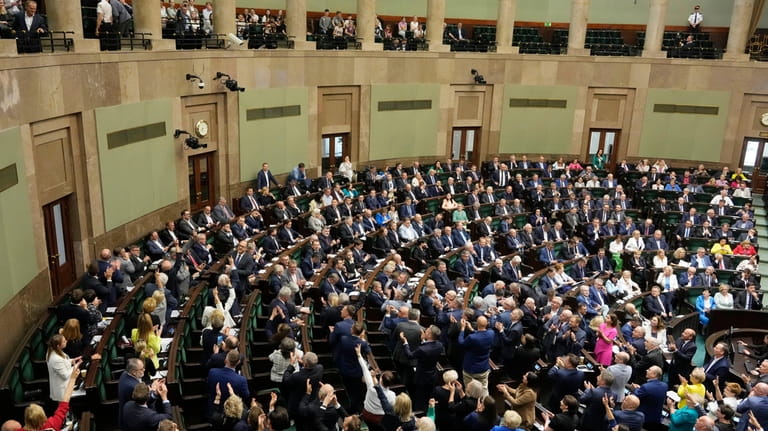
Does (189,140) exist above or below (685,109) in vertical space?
below

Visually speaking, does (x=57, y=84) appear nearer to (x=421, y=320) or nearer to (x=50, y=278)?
(x=50, y=278)

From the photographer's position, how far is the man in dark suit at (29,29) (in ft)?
31.7

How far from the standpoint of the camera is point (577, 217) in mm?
15430

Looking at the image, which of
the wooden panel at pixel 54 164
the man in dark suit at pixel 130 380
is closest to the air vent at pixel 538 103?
the wooden panel at pixel 54 164

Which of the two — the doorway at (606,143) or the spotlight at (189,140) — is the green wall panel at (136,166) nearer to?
the spotlight at (189,140)

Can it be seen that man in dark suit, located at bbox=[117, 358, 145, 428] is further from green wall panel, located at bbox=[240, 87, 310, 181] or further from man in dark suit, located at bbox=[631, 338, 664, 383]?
green wall panel, located at bbox=[240, 87, 310, 181]

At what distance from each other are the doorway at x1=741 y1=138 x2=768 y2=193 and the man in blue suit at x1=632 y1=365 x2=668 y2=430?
15201 mm

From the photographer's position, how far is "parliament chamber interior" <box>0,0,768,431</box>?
23.3ft

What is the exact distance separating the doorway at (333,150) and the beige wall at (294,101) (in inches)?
15.5

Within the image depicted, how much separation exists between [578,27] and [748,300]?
11371 mm

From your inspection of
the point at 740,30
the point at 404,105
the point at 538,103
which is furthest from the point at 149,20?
the point at 740,30

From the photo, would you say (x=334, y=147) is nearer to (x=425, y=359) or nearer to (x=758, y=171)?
(x=425, y=359)

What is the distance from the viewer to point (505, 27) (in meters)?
20.4

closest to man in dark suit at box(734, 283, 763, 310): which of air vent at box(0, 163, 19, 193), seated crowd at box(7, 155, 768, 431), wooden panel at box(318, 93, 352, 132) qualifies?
seated crowd at box(7, 155, 768, 431)
